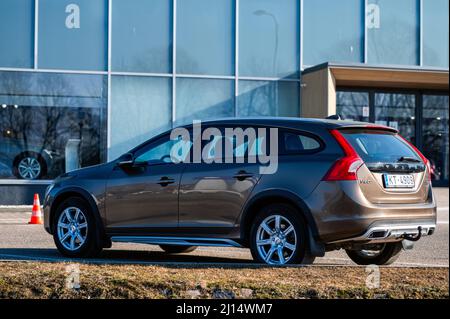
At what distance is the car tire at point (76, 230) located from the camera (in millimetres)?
9688

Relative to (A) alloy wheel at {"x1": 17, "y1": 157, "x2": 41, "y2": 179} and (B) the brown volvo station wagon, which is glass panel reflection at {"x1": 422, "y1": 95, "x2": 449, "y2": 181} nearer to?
(A) alloy wheel at {"x1": 17, "y1": 157, "x2": 41, "y2": 179}

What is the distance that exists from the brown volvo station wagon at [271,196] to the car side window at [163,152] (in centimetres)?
1

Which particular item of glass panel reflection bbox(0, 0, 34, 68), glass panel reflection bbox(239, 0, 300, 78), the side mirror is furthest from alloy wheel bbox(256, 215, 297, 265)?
glass panel reflection bbox(0, 0, 34, 68)

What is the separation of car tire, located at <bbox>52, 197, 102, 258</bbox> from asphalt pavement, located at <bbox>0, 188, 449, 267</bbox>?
0.17 m

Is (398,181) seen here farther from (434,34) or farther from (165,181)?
(434,34)

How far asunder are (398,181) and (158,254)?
361 cm

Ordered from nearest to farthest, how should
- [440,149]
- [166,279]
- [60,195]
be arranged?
[166,279]
[60,195]
[440,149]

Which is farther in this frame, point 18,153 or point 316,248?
point 18,153

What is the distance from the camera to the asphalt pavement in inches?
375
